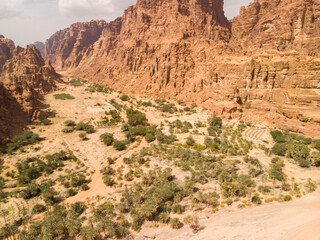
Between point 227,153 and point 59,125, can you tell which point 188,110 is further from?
point 59,125

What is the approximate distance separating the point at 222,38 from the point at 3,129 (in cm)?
7901

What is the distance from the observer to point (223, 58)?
56.7m

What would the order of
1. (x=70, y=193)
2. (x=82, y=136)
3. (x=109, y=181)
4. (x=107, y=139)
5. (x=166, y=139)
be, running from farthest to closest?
(x=82, y=136) → (x=166, y=139) → (x=107, y=139) → (x=109, y=181) → (x=70, y=193)

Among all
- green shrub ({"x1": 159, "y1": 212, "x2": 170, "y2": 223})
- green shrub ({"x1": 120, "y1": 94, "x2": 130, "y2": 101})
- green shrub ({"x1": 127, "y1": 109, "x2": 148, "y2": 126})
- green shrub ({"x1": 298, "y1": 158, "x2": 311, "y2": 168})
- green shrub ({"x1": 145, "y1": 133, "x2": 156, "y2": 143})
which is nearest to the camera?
green shrub ({"x1": 159, "y1": 212, "x2": 170, "y2": 223})

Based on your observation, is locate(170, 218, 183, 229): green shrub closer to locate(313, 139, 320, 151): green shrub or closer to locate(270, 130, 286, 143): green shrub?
locate(270, 130, 286, 143): green shrub

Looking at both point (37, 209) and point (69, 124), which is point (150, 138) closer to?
point (69, 124)

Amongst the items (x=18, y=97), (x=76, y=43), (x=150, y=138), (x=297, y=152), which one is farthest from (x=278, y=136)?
(x=76, y=43)

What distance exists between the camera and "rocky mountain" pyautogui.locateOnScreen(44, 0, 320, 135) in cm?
4045

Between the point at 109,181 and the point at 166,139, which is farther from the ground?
the point at 166,139

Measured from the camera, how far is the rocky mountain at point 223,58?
40450 mm

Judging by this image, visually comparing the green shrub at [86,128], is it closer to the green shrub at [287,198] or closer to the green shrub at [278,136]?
the green shrub at [287,198]

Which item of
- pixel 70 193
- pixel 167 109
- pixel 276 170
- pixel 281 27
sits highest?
pixel 281 27

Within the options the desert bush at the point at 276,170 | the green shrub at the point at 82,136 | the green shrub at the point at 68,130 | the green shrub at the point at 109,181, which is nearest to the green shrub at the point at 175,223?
the green shrub at the point at 109,181

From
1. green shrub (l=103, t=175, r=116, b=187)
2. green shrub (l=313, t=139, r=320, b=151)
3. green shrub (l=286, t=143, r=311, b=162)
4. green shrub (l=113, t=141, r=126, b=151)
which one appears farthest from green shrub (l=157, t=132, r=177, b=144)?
green shrub (l=313, t=139, r=320, b=151)
